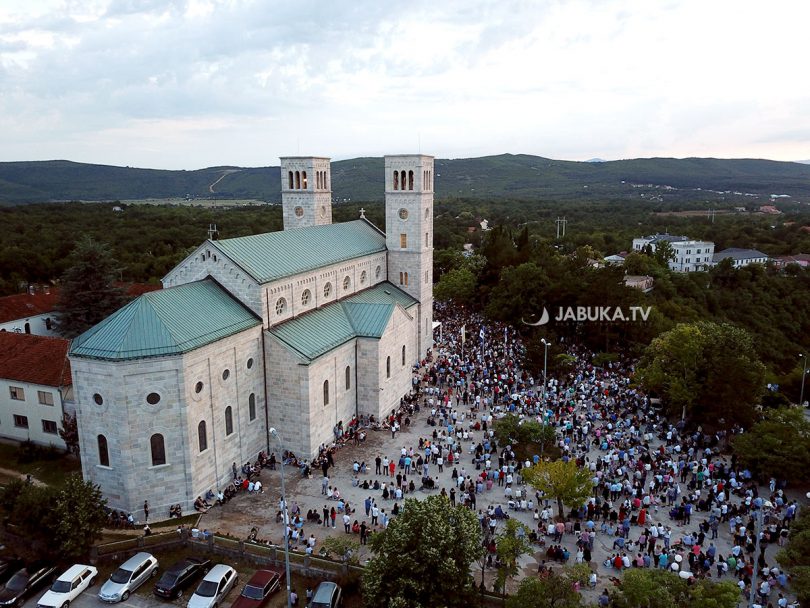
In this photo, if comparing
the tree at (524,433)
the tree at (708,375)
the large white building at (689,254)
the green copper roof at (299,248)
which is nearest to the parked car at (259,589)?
the tree at (524,433)

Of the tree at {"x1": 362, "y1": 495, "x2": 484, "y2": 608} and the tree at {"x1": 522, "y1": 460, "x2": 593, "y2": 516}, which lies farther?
the tree at {"x1": 522, "y1": 460, "x2": 593, "y2": 516}

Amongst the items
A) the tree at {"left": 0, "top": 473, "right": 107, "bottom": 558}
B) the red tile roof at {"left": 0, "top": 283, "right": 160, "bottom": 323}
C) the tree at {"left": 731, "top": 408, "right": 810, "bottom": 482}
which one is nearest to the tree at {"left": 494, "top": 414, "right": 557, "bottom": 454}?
the tree at {"left": 731, "top": 408, "right": 810, "bottom": 482}

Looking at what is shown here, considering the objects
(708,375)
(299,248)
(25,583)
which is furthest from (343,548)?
(708,375)

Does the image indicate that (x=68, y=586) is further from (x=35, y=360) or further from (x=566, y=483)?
(x=566, y=483)

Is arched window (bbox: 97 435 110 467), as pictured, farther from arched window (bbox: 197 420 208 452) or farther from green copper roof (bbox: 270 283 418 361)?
green copper roof (bbox: 270 283 418 361)

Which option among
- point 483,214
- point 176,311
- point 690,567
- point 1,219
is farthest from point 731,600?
point 483,214
